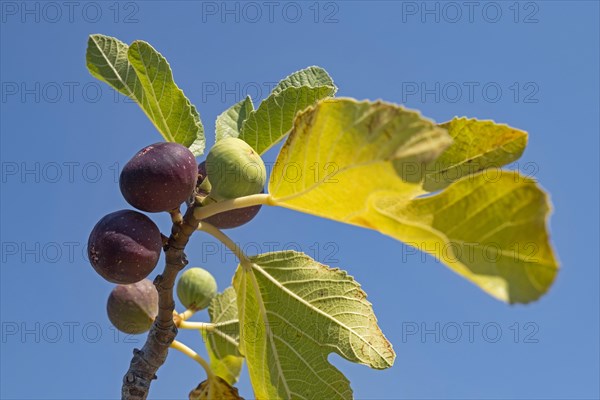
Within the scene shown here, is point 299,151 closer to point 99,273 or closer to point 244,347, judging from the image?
point 99,273

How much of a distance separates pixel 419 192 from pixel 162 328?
3.02 feet

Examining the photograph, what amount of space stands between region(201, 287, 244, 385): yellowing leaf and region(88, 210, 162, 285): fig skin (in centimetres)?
91

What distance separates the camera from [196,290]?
2.57 m

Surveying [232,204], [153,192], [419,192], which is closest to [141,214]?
[153,192]

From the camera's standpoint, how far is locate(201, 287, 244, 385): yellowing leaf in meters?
2.52

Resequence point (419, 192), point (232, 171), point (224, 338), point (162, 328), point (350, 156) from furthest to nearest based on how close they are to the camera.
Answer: point (224, 338) → point (162, 328) → point (232, 171) → point (419, 192) → point (350, 156)

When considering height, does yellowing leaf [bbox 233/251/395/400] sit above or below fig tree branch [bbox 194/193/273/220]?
below

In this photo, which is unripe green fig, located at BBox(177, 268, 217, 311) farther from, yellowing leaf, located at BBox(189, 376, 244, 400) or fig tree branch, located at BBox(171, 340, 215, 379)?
yellowing leaf, located at BBox(189, 376, 244, 400)

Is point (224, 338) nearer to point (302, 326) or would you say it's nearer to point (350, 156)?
point (302, 326)

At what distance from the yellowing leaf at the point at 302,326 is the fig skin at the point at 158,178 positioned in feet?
1.29

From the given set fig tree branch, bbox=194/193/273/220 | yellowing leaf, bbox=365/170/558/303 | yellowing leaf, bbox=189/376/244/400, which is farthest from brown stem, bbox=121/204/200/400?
yellowing leaf, bbox=365/170/558/303

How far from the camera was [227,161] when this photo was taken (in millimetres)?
1650

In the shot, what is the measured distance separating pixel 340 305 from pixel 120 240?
686 mm

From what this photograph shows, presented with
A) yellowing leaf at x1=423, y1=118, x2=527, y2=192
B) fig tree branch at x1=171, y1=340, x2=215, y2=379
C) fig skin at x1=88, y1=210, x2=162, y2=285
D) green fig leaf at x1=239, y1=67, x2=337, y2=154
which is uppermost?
green fig leaf at x1=239, y1=67, x2=337, y2=154
